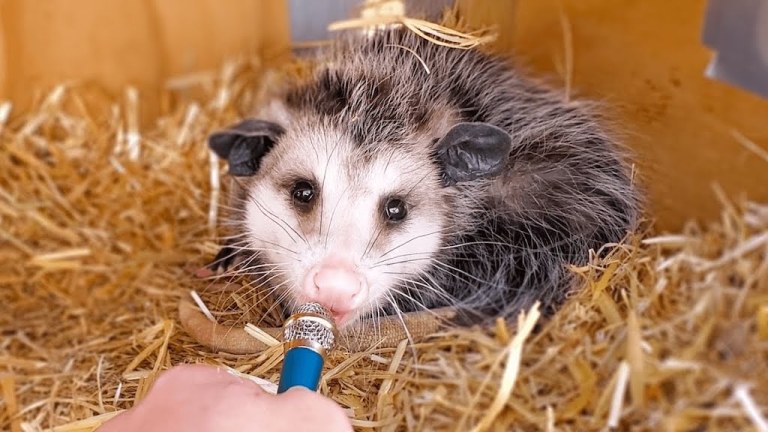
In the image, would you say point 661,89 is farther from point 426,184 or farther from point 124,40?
point 124,40

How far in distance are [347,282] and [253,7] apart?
174 centimetres

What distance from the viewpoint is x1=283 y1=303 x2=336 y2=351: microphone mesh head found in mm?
1462

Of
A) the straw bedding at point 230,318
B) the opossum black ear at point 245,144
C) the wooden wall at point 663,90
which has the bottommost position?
the straw bedding at point 230,318

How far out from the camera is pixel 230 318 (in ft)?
5.51

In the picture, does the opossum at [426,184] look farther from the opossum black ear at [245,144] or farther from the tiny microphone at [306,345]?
the tiny microphone at [306,345]

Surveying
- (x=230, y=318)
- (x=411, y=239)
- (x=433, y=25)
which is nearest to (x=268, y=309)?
(x=230, y=318)

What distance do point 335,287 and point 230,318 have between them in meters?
0.27

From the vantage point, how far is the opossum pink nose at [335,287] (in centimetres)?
157

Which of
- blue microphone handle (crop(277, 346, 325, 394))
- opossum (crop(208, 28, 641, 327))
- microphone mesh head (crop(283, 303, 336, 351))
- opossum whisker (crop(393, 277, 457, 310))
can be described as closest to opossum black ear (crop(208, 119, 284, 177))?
opossum (crop(208, 28, 641, 327))

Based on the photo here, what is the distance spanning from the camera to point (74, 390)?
6.01ft

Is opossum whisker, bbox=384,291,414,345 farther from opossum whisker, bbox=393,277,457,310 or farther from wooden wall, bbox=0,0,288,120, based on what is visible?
wooden wall, bbox=0,0,288,120

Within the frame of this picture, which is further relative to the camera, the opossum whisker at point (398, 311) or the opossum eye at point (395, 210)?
the opossum eye at point (395, 210)

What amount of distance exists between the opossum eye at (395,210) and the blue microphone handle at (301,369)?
1.60 feet

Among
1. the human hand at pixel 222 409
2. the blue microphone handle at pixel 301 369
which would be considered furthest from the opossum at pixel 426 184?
the human hand at pixel 222 409
